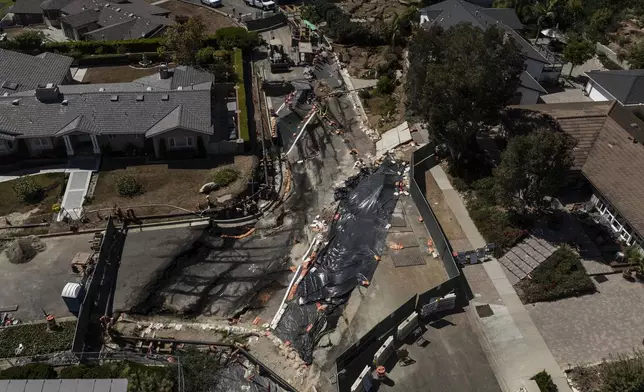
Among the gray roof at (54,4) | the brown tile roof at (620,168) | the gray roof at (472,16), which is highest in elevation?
the gray roof at (472,16)

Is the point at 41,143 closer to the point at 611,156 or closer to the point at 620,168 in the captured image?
the point at 611,156

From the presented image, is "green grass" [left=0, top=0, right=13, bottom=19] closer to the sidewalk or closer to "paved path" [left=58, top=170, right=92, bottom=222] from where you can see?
"paved path" [left=58, top=170, right=92, bottom=222]

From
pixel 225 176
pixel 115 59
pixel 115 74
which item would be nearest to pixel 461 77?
pixel 225 176

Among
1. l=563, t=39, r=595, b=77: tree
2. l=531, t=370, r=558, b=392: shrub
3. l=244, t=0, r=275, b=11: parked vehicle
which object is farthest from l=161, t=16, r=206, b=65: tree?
l=531, t=370, r=558, b=392: shrub

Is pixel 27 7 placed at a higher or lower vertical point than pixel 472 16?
lower

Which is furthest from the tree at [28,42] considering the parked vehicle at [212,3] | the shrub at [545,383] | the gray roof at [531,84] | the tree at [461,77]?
the shrub at [545,383]

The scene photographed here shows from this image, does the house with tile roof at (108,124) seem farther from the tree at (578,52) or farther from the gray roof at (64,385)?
the tree at (578,52)

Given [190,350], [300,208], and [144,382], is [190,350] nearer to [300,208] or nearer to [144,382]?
[144,382]

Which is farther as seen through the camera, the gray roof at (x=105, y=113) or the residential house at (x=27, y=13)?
the residential house at (x=27, y=13)
